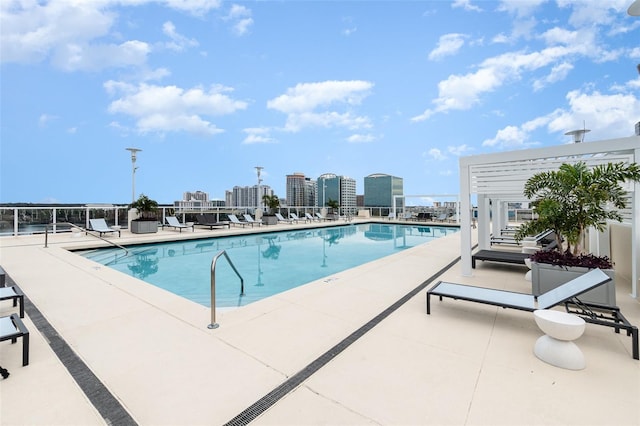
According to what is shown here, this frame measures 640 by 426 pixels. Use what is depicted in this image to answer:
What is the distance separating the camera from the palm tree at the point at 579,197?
3623 mm

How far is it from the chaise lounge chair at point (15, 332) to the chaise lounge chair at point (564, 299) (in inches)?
146

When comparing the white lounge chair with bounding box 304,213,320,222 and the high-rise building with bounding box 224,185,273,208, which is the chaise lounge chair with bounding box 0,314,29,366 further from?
the high-rise building with bounding box 224,185,273,208

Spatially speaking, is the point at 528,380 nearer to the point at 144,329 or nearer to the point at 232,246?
the point at 144,329

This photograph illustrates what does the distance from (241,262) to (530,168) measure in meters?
6.68

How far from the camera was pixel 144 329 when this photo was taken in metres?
2.89

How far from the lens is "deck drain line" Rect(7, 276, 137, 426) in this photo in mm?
1712

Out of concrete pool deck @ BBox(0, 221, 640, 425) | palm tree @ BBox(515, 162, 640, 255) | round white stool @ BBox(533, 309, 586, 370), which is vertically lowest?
concrete pool deck @ BBox(0, 221, 640, 425)

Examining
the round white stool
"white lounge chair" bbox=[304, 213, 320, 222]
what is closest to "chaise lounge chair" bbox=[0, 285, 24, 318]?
the round white stool

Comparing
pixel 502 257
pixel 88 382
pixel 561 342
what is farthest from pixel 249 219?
pixel 561 342

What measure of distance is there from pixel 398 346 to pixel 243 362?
135cm

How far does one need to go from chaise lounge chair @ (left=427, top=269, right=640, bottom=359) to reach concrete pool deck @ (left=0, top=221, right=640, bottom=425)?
0.22m

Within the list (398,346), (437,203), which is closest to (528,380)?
(398,346)

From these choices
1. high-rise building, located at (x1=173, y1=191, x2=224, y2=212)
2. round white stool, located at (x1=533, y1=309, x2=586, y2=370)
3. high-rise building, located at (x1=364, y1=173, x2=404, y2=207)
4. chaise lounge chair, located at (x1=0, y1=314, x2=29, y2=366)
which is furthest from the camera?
high-rise building, located at (x1=364, y1=173, x2=404, y2=207)

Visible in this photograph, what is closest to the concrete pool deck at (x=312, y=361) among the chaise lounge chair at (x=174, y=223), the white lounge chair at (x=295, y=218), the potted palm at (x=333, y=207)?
the chaise lounge chair at (x=174, y=223)
